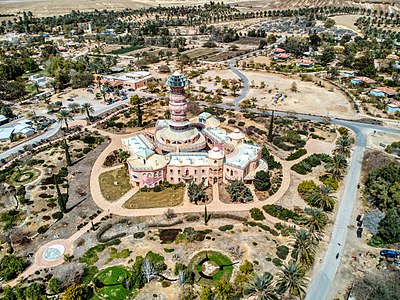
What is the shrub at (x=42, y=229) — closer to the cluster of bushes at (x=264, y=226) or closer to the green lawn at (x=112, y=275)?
the green lawn at (x=112, y=275)

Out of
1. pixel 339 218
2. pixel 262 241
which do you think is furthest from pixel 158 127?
pixel 339 218

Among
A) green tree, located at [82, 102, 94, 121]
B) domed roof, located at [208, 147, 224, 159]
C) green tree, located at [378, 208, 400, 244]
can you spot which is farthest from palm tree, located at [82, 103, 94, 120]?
green tree, located at [378, 208, 400, 244]

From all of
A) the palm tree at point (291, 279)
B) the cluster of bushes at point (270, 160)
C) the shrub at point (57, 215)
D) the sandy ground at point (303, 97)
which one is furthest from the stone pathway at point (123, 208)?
the sandy ground at point (303, 97)

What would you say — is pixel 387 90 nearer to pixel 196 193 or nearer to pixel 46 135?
pixel 196 193

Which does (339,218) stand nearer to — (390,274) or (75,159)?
(390,274)

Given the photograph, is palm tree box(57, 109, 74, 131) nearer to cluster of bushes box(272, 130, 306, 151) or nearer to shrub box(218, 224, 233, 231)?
cluster of bushes box(272, 130, 306, 151)

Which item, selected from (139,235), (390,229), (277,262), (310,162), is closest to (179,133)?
(139,235)
